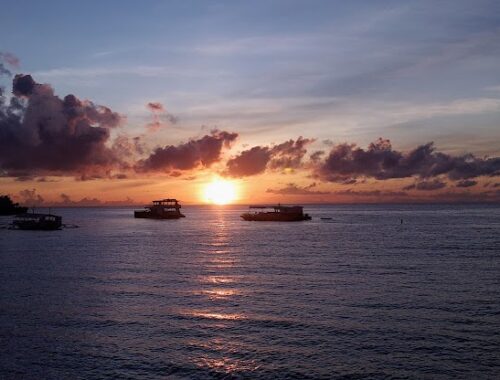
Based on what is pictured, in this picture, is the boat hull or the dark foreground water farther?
the boat hull

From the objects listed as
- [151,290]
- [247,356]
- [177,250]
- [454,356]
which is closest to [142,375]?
[247,356]

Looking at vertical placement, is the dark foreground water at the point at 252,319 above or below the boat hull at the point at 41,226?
below

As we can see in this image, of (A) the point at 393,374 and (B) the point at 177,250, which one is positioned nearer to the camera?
(A) the point at 393,374

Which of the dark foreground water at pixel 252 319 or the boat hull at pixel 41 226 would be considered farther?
the boat hull at pixel 41 226

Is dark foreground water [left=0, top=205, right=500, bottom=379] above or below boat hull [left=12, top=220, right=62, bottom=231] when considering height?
below

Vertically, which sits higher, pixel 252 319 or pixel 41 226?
pixel 41 226

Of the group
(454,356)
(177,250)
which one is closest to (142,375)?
(454,356)

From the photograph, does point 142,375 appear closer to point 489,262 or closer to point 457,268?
point 457,268

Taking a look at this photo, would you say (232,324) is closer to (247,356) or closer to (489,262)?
(247,356)

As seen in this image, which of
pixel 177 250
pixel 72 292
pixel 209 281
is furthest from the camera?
pixel 177 250

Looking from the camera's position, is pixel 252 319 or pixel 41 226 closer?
pixel 252 319

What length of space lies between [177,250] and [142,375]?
68.9 m

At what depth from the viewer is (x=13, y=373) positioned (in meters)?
28.4

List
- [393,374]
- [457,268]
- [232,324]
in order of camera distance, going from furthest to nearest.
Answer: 1. [457,268]
2. [232,324]
3. [393,374]
